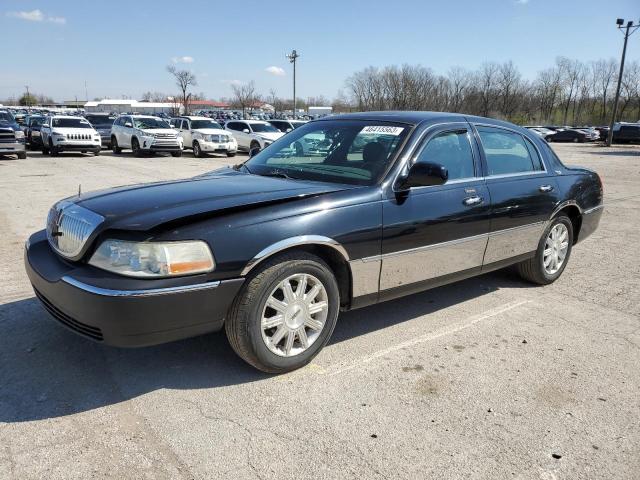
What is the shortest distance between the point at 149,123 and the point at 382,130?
2018cm

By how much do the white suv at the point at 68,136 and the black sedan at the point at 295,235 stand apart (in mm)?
18660

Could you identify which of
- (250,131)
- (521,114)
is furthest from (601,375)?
(521,114)

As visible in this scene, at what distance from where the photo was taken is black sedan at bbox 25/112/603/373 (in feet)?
9.02

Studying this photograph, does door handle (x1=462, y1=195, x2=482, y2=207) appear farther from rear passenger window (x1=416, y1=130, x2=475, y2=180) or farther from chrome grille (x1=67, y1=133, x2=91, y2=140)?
chrome grille (x1=67, y1=133, x2=91, y2=140)

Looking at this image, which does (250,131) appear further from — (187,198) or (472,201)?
(187,198)

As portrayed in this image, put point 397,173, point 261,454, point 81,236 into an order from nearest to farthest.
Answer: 1. point 261,454
2. point 81,236
3. point 397,173

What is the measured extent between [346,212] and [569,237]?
10.6 ft

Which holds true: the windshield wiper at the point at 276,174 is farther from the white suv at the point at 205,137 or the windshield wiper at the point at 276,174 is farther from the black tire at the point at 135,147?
the white suv at the point at 205,137

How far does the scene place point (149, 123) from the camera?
72.6 ft

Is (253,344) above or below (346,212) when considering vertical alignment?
below

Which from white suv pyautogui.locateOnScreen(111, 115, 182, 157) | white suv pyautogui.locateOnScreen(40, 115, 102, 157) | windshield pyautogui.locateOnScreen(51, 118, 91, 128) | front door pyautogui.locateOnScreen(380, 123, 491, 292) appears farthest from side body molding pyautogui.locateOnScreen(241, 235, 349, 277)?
windshield pyautogui.locateOnScreen(51, 118, 91, 128)

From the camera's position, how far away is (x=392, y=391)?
122 inches

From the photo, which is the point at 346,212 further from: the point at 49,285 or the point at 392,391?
the point at 49,285

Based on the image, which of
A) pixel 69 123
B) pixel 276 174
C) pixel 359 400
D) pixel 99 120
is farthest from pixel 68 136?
pixel 359 400
